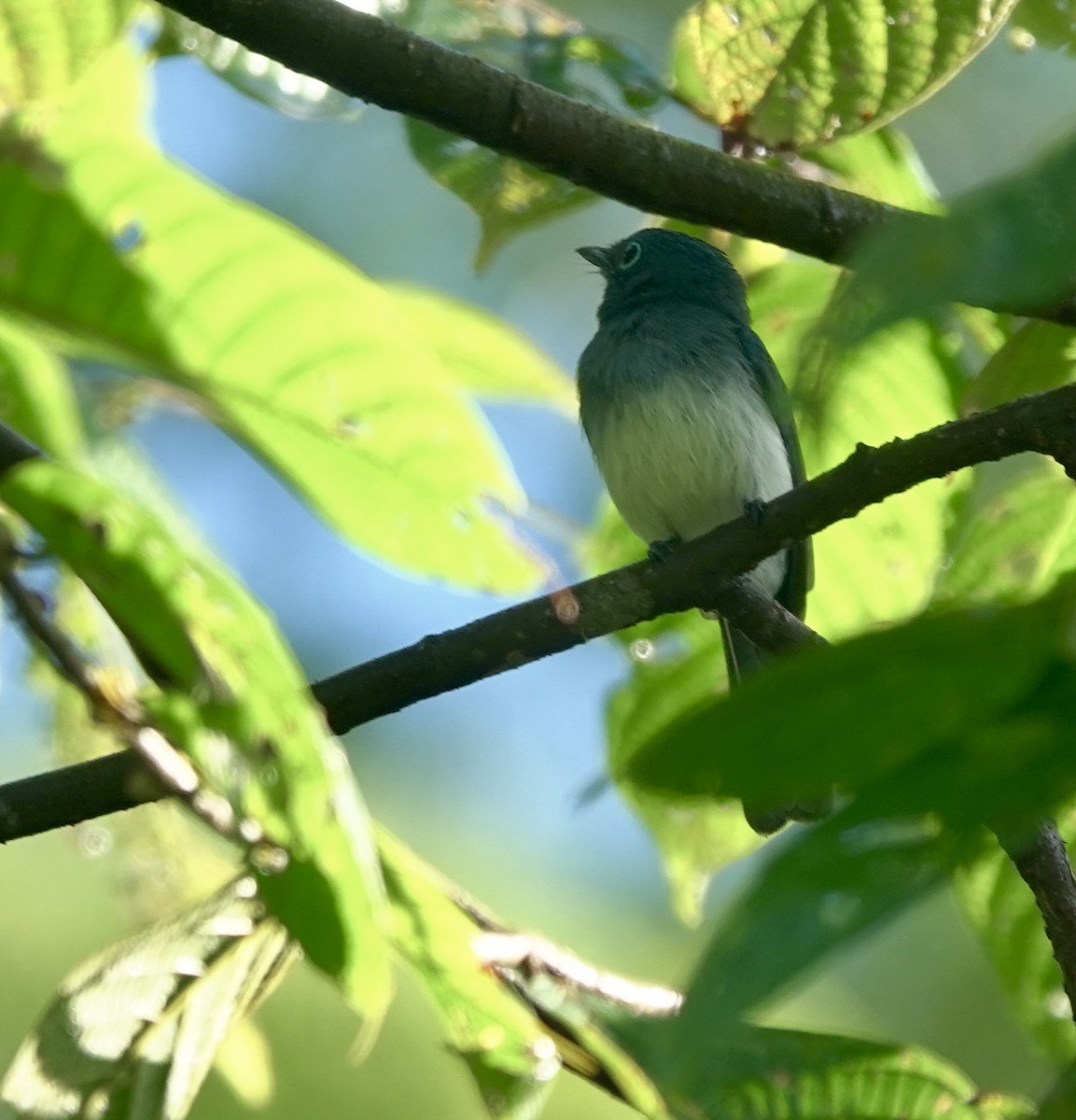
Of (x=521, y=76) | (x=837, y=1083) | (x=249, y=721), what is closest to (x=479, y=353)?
(x=521, y=76)

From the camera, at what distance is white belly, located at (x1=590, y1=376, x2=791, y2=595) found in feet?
12.9

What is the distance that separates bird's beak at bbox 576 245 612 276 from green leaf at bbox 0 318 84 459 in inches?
108

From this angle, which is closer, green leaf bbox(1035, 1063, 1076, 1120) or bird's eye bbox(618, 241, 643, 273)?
green leaf bbox(1035, 1063, 1076, 1120)

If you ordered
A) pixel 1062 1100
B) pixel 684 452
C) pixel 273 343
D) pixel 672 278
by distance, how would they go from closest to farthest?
pixel 1062 1100 → pixel 273 343 → pixel 684 452 → pixel 672 278

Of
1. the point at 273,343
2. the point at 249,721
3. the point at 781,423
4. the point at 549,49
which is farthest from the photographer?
the point at 781,423

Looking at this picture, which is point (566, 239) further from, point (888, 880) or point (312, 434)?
point (888, 880)

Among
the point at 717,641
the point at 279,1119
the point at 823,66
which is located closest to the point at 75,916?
the point at 279,1119

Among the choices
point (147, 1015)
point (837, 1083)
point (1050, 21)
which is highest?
point (1050, 21)

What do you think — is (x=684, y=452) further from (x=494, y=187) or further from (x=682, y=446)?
(x=494, y=187)

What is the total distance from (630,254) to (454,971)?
10.8 ft

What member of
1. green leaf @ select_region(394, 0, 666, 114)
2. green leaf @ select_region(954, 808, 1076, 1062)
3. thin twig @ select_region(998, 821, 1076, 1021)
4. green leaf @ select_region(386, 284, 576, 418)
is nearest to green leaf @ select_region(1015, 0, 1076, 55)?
green leaf @ select_region(394, 0, 666, 114)

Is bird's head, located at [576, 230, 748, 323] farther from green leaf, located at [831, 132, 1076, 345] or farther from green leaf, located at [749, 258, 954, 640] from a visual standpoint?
green leaf, located at [831, 132, 1076, 345]

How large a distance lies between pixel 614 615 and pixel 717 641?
2.33 feet

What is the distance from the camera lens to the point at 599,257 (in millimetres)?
4766
